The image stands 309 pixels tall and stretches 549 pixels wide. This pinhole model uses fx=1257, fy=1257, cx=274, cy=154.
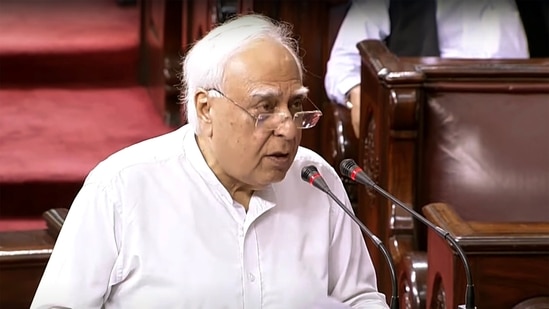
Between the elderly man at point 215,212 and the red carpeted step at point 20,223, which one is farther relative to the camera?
the red carpeted step at point 20,223

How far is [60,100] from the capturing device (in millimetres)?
5168

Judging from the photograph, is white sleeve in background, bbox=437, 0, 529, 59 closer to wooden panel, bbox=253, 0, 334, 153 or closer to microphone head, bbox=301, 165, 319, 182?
wooden panel, bbox=253, 0, 334, 153

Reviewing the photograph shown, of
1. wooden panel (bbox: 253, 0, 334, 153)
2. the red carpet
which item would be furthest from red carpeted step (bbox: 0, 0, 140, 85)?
wooden panel (bbox: 253, 0, 334, 153)

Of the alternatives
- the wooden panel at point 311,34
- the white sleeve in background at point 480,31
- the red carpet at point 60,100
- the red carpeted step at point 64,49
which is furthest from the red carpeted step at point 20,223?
the white sleeve in background at point 480,31

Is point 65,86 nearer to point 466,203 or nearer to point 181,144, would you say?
point 466,203

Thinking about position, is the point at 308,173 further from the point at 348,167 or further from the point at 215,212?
the point at 215,212

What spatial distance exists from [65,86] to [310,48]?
Result: 1.48 m

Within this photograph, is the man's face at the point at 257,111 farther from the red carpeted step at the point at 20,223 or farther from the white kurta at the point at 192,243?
the red carpeted step at the point at 20,223

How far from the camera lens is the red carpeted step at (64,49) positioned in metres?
5.26

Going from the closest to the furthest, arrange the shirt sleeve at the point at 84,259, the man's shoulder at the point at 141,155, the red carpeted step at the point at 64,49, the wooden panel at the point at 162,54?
1. the shirt sleeve at the point at 84,259
2. the man's shoulder at the point at 141,155
3. the wooden panel at the point at 162,54
4. the red carpeted step at the point at 64,49

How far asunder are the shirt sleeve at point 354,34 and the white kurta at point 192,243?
5.07 feet

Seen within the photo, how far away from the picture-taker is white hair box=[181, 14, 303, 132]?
2227 mm

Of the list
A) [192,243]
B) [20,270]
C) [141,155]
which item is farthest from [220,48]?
[20,270]

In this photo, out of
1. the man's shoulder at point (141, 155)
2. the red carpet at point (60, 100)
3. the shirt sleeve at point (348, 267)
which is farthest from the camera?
the red carpet at point (60, 100)
